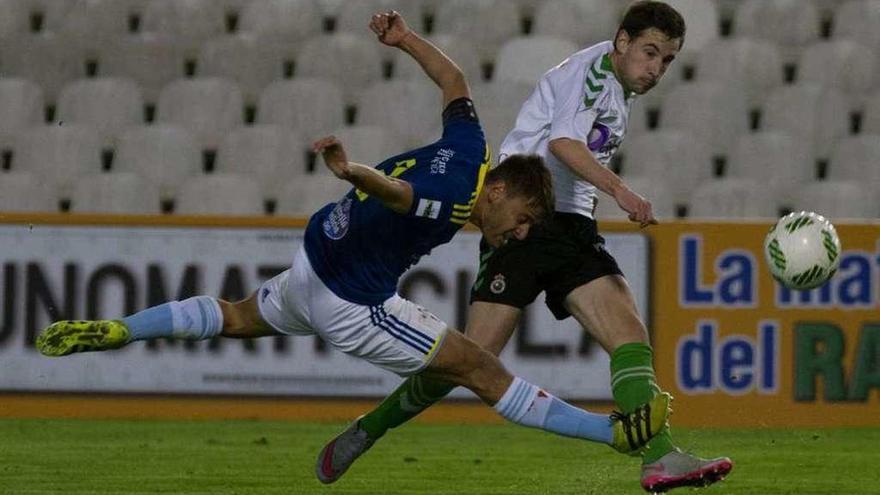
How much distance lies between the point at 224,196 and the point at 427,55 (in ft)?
21.0

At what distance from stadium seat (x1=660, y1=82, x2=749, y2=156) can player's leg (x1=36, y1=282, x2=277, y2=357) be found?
7.15 metres

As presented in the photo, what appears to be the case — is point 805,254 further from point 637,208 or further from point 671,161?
point 671,161

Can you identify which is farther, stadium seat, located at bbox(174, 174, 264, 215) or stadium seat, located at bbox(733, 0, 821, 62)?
stadium seat, located at bbox(733, 0, 821, 62)

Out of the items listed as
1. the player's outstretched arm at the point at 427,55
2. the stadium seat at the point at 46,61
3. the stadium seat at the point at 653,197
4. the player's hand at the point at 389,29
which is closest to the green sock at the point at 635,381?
the player's outstretched arm at the point at 427,55

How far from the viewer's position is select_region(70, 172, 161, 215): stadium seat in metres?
12.9

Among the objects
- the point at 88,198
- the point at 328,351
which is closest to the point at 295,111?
the point at 88,198

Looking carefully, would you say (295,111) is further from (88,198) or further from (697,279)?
(697,279)

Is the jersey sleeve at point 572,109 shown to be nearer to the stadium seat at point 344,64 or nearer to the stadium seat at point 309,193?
the stadium seat at point 309,193

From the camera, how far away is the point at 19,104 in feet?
45.8

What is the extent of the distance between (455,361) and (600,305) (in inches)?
29.2

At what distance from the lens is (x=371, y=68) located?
46.6 ft

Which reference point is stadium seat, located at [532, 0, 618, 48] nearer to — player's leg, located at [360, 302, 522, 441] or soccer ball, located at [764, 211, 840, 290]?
soccer ball, located at [764, 211, 840, 290]

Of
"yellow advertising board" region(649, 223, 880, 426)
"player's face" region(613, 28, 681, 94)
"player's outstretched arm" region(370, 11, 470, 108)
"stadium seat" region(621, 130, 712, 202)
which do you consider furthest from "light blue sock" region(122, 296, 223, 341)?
"stadium seat" region(621, 130, 712, 202)

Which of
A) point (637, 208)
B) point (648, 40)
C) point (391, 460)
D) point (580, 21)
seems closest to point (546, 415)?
point (637, 208)
